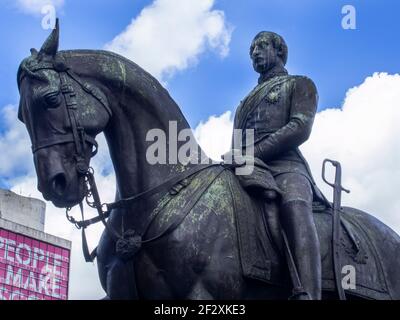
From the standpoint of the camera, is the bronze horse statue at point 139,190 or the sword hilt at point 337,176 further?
the sword hilt at point 337,176

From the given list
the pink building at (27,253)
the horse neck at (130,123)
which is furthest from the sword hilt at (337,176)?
the pink building at (27,253)

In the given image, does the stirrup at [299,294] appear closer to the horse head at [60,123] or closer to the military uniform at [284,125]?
the military uniform at [284,125]

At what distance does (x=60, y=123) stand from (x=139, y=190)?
1.14 m

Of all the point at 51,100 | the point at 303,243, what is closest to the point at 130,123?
the point at 51,100

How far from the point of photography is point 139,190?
10.9 metres

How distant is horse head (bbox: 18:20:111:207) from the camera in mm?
10359

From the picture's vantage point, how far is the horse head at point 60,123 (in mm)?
10359

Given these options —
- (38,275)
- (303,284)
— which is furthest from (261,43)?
(38,275)

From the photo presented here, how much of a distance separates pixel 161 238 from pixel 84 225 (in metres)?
1.01

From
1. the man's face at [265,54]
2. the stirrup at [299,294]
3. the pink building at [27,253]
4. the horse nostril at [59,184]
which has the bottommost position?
the stirrup at [299,294]

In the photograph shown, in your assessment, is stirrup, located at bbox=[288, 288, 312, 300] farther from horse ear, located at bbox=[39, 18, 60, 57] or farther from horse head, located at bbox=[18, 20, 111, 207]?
horse ear, located at bbox=[39, 18, 60, 57]

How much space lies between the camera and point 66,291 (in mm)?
102062
